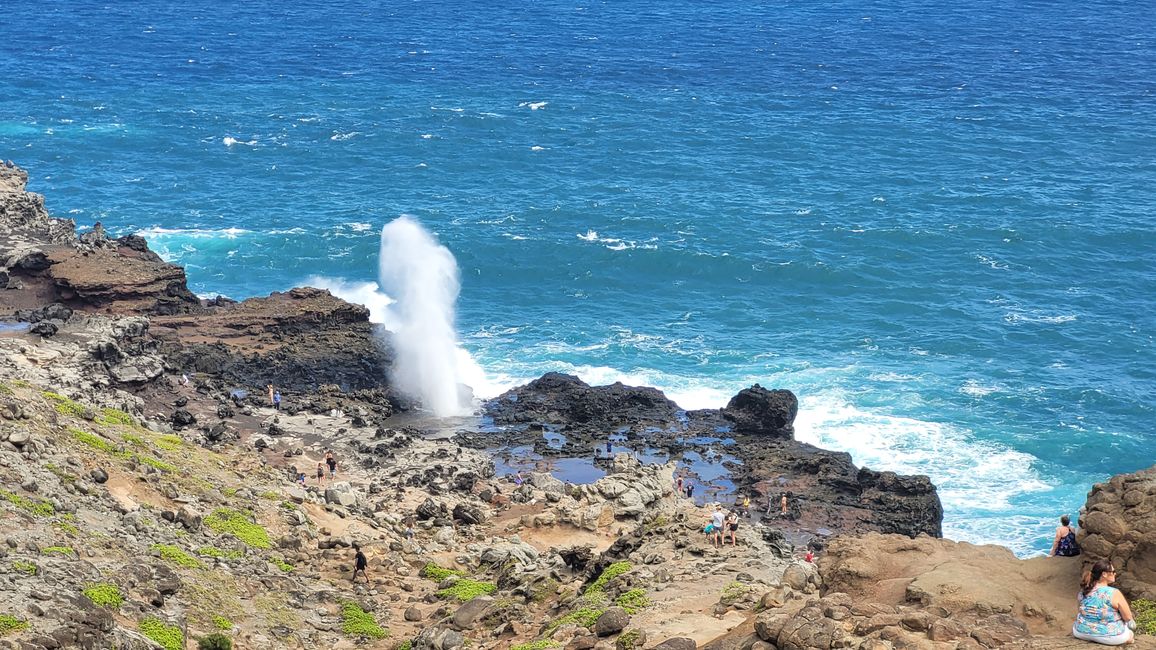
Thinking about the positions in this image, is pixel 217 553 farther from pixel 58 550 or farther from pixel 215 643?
pixel 215 643

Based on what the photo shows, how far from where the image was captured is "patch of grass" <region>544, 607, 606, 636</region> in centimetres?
3403

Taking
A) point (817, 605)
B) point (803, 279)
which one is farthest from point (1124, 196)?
point (817, 605)

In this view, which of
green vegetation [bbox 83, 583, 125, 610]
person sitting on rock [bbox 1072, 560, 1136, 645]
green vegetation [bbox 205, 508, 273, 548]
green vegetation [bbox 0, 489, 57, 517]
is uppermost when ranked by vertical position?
person sitting on rock [bbox 1072, 560, 1136, 645]

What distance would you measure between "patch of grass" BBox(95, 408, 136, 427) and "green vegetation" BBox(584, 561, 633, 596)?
1920 cm

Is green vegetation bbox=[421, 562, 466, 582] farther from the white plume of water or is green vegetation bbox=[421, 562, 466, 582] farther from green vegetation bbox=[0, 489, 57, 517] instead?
the white plume of water

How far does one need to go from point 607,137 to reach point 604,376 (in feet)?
158

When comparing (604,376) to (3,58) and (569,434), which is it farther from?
(3,58)

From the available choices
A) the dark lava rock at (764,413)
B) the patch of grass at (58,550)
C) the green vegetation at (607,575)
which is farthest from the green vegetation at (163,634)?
the dark lava rock at (764,413)

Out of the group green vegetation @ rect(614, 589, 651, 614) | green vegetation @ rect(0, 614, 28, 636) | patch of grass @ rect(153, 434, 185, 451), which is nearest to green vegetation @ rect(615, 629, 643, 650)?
green vegetation @ rect(614, 589, 651, 614)

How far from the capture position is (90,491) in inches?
1560

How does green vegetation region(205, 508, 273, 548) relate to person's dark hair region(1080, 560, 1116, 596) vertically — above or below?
below

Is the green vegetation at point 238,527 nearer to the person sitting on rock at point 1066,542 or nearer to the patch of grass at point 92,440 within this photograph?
the patch of grass at point 92,440

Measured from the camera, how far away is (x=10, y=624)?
98.1ft

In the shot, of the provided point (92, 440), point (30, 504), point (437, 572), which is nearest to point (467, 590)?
point (437, 572)
